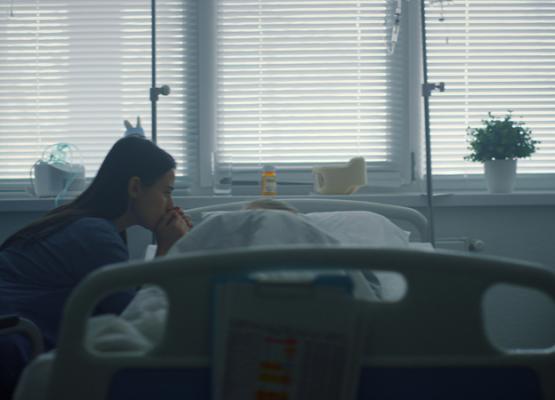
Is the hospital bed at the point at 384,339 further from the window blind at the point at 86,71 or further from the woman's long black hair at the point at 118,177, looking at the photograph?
the window blind at the point at 86,71

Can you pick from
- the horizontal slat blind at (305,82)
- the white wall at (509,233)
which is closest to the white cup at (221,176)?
the horizontal slat blind at (305,82)

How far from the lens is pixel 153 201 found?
1.85 metres

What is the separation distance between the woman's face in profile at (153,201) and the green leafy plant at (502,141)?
1271 millimetres

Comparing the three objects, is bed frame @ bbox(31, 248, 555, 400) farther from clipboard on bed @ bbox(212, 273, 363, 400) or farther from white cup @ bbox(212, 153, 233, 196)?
white cup @ bbox(212, 153, 233, 196)

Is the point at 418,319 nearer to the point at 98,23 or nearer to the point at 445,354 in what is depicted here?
the point at 445,354

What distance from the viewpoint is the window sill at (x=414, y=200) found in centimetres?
234

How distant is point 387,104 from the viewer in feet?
8.57

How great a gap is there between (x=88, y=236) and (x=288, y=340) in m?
0.94

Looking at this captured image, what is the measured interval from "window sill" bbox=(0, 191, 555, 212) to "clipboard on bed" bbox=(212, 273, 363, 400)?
163 centimetres

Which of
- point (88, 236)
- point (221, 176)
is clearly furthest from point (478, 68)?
point (88, 236)

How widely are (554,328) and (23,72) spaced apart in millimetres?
2414

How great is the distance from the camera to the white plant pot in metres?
2.43

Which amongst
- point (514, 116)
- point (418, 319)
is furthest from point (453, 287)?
point (514, 116)

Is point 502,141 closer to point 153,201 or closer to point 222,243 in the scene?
point 153,201
